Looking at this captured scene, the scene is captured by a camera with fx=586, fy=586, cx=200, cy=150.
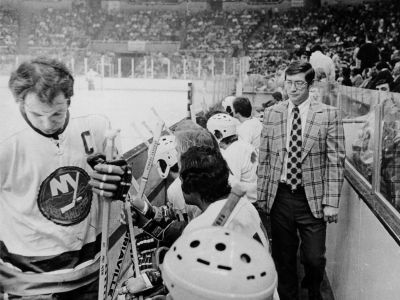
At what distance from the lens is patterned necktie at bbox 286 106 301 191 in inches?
110

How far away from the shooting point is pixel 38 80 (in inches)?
56.1

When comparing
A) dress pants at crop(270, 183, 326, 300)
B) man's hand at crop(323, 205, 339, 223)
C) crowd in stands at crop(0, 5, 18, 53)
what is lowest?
dress pants at crop(270, 183, 326, 300)

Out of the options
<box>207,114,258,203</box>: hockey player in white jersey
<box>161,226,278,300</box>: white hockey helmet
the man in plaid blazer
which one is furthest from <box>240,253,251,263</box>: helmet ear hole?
<box>207,114,258,203</box>: hockey player in white jersey

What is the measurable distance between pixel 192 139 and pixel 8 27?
72.0 ft

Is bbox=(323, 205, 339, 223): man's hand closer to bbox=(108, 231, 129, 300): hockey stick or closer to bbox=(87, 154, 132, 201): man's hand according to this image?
bbox=(108, 231, 129, 300): hockey stick

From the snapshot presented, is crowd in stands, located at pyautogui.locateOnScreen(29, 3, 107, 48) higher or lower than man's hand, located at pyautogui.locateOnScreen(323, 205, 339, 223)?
higher

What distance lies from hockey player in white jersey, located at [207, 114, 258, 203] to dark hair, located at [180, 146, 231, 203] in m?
1.26

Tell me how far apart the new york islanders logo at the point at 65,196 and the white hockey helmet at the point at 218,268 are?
16.7 inches

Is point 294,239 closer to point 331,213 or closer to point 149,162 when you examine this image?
point 331,213

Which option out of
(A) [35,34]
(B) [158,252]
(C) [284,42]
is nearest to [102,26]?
(A) [35,34]

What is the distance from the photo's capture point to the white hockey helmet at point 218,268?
3.57 ft

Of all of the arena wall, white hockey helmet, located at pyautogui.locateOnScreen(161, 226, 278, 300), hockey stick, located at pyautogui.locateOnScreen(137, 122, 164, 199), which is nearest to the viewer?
white hockey helmet, located at pyautogui.locateOnScreen(161, 226, 278, 300)

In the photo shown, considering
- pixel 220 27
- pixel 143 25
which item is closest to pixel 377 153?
pixel 220 27

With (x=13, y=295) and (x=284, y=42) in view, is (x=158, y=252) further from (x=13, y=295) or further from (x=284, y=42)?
(x=284, y=42)
